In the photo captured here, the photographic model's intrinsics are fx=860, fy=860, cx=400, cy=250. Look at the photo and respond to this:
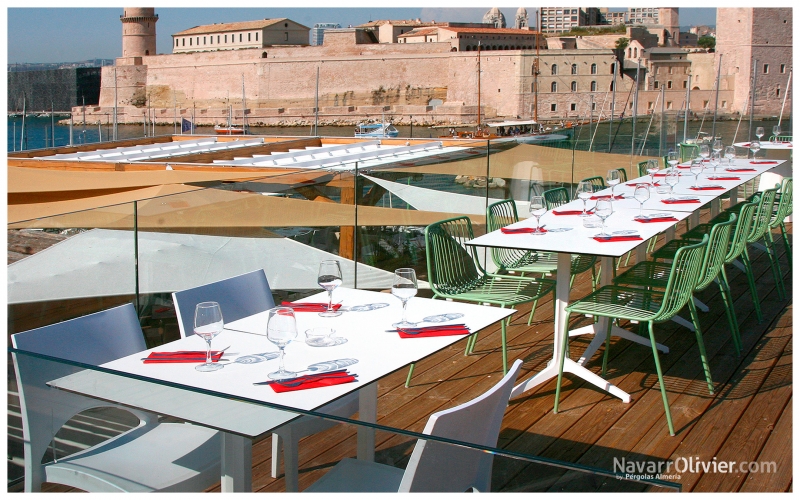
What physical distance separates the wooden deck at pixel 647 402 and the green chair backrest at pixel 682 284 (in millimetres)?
325

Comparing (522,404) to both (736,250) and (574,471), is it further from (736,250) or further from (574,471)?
(574,471)

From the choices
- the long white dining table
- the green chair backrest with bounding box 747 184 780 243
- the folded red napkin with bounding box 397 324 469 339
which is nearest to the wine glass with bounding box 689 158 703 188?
the green chair backrest with bounding box 747 184 780 243

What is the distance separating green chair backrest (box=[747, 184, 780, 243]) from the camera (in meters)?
4.25

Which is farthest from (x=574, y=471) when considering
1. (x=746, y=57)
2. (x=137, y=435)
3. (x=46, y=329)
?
(x=746, y=57)

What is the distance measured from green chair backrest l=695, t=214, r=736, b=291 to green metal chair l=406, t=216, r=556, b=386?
0.55 metres

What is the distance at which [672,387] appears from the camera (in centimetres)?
306

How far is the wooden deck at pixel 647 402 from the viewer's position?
251 centimetres

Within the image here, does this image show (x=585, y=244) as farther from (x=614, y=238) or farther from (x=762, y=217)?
(x=762, y=217)

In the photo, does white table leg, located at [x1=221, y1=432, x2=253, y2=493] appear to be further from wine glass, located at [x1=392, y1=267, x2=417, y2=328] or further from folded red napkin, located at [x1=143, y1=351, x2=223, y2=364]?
wine glass, located at [x1=392, y1=267, x2=417, y2=328]

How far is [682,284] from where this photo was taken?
2891mm

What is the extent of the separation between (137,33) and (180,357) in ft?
172

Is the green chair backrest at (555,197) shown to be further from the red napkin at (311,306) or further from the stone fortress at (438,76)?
the stone fortress at (438,76)

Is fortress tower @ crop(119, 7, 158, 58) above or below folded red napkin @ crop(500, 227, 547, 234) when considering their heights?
above

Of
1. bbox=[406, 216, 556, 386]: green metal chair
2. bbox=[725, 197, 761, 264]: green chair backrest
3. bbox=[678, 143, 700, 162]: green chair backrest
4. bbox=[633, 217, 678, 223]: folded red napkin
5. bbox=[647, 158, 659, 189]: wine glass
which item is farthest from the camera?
bbox=[678, 143, 700, 162]: green chair backrest
